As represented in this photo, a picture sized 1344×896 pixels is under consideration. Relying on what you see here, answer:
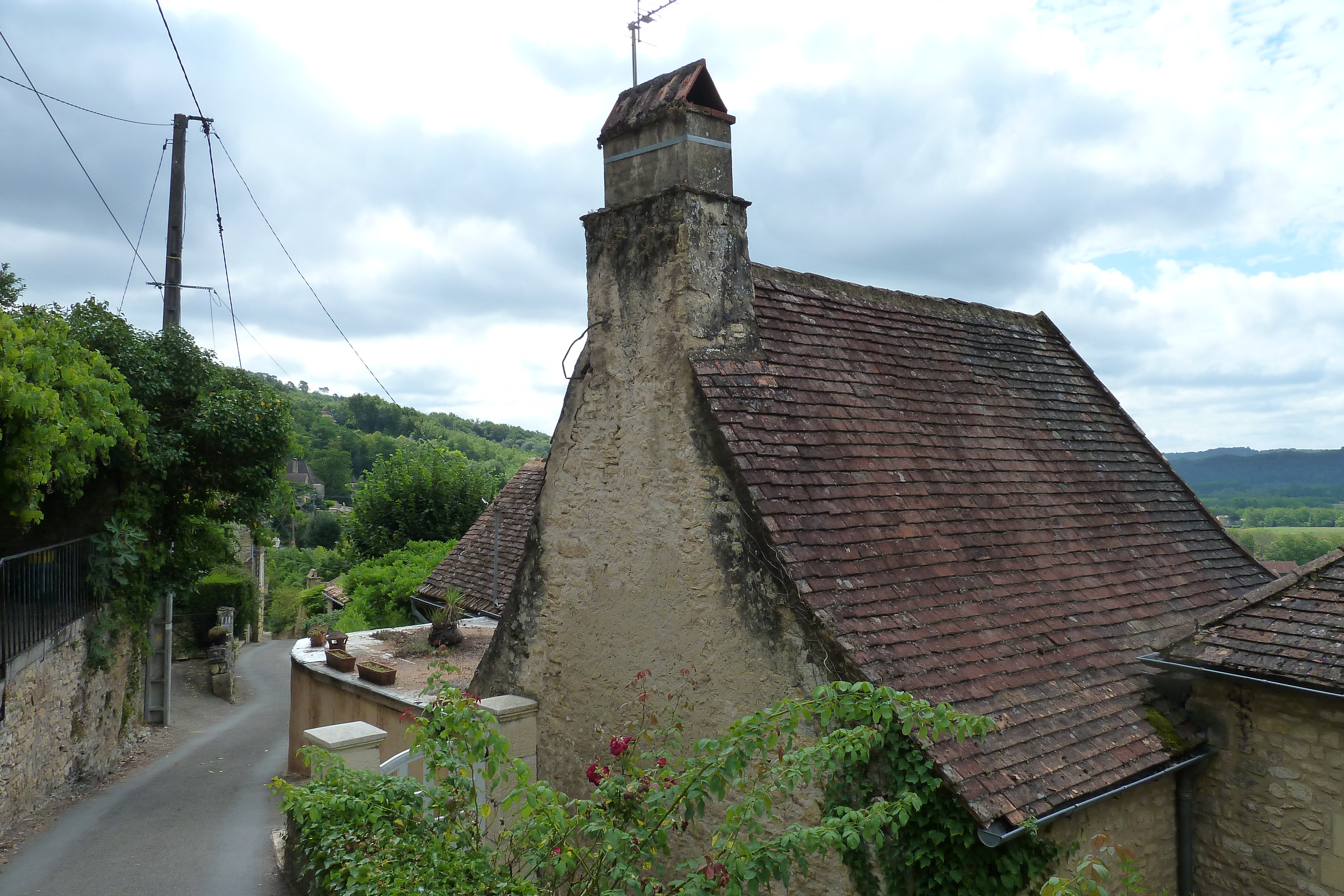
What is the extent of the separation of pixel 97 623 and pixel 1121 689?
13945 mm

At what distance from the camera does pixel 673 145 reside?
6859mm

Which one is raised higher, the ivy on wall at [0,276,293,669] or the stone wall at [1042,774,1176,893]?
the ivy on wall at [0,276,293,669]

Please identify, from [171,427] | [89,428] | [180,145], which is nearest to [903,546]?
[89,428]

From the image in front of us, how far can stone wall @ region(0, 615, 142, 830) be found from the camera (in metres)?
9.77

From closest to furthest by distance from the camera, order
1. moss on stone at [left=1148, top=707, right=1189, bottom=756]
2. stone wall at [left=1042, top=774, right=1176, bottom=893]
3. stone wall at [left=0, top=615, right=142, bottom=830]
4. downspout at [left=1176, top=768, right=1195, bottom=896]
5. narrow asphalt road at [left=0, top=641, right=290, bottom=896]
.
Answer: stone wall at [left=1042, top=774, right=1176, bottom=893] < moss on stone at [left=1148, top=707, right=1189, bottom=756] < downspout at [left=1176, top=768, right=1195, bottom=896] < narrow asphalt road at [left=0, top=641, right=290, bottom=896] < stone wall at [left=0, top=615, right=142, bottom=830]

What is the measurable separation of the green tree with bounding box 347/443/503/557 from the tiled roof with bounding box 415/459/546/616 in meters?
8.28

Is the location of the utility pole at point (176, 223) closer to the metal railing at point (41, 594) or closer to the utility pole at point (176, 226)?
the utility pole at point (176, 226)

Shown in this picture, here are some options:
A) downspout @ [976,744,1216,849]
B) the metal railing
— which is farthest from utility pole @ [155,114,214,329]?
downspout @ [976,744,1216,849]

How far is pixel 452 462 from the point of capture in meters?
25.7

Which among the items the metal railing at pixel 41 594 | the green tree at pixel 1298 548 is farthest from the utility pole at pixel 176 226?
the green tree at pixel 1298 548

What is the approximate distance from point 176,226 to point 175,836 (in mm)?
10617

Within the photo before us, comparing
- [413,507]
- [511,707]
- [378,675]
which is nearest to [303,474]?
[413,507]

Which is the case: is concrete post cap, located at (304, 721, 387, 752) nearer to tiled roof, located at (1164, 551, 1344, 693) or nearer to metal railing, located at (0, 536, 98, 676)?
metal railing, located at (0, 536, 98, 676)

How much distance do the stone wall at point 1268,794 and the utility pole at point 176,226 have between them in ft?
51.7
